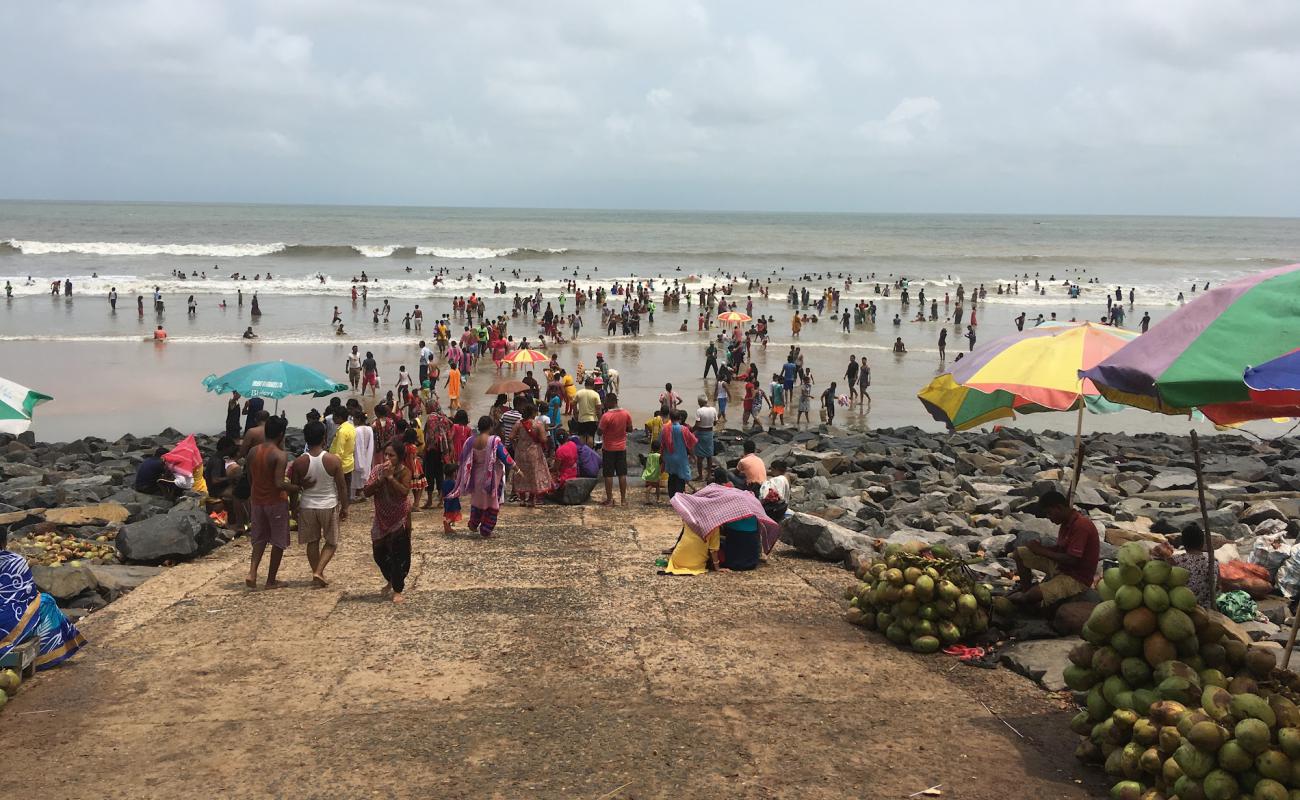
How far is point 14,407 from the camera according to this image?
7988 millimetres

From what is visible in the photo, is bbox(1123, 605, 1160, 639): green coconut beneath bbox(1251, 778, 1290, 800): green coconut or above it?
above

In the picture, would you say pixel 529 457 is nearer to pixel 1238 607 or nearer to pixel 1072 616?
pixel 1072 616

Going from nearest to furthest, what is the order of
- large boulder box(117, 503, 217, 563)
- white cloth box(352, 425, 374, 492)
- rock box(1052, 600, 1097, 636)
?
rock box(1052, 600, 1097, 636) < large boulder box(117, 503, 217, 563) < white cloth box(352, 425, 374, 492)

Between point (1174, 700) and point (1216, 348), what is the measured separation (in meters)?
1.70

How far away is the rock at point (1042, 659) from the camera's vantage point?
603 centimetres

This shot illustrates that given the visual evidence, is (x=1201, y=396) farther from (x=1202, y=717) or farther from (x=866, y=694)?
(x=866, y=694)

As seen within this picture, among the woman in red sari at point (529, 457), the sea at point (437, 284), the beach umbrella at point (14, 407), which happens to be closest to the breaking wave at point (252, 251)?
the sea at point (437, 284)

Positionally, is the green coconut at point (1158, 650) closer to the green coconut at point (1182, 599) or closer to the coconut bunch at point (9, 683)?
the green coconut at point (1182, 599)

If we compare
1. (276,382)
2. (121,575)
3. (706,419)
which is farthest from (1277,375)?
(276,382)

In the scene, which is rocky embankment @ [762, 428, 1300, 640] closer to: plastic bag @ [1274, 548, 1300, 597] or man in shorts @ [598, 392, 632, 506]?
plastic bag @ [1274, 548, 1300, 597]

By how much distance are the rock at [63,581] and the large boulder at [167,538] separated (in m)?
1.19

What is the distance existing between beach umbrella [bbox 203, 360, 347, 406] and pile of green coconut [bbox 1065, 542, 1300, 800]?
31.0 ft

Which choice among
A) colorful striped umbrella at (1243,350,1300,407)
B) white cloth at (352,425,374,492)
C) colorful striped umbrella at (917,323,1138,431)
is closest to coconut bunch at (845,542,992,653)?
colorful striped umbrella at (917,323,1138,431)

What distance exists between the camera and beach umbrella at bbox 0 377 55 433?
7859 millimetres
